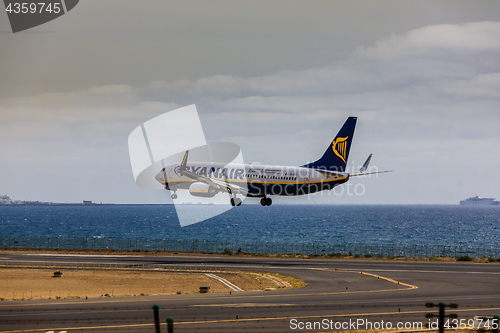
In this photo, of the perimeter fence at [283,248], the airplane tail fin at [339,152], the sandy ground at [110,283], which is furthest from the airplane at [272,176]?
the perimeter fence at [283,248]

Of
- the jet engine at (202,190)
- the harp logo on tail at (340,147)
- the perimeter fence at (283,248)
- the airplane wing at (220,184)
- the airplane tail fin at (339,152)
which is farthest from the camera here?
the perimeter fence at (283,248)

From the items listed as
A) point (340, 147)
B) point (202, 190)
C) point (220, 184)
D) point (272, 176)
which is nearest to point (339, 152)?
point (340, 147)

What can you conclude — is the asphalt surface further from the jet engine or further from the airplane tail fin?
the jet engine

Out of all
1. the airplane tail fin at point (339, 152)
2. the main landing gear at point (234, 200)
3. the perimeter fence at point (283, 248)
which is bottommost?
the perimeter fence at point (283, 248)

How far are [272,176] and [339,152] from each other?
1114 cm

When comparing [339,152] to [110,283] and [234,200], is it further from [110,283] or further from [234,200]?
[110,283]

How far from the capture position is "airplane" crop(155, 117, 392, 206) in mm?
72875

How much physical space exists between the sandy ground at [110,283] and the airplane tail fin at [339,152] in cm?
1787

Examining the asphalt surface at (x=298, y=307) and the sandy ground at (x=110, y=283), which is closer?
the asphalt surface at (x=298, y=307)

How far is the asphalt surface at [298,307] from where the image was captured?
35.7 meters

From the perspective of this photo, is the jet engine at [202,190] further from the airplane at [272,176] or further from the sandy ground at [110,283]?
the sandy ground at [110,283]

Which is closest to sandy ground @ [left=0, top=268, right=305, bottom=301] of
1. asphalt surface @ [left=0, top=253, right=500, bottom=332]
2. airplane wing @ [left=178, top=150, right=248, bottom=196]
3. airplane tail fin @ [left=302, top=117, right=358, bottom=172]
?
asphalt surface @ [left=0, top=253, right=500, bottom=332]

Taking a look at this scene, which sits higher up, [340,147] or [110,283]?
[340,147]

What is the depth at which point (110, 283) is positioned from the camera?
6594cm
